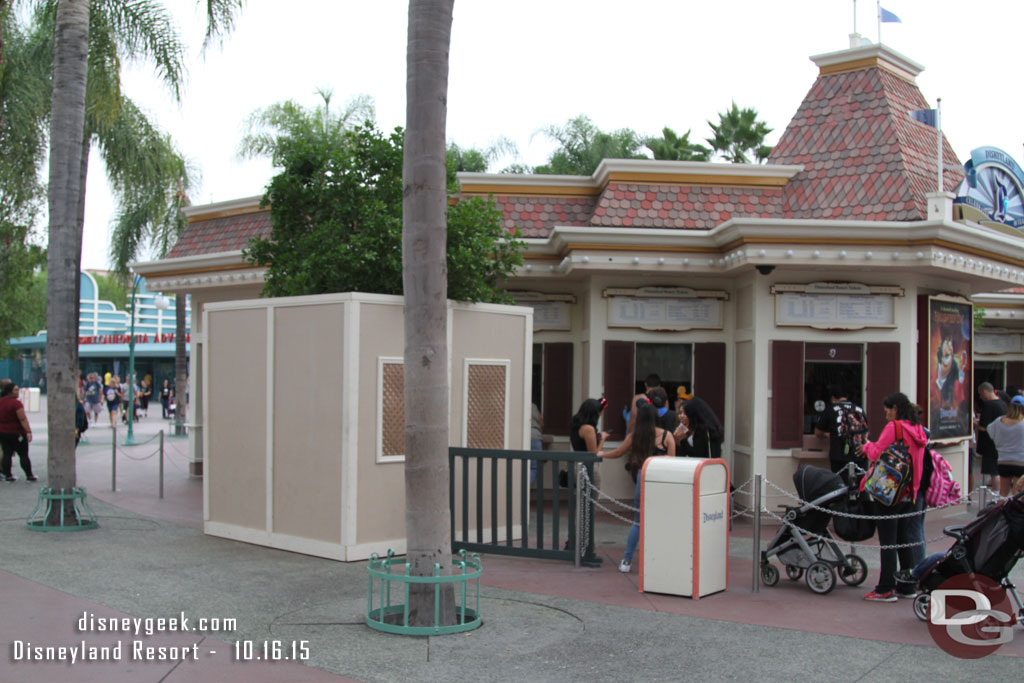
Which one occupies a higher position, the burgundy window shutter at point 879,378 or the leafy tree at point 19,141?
the leafy tree at point 19,141

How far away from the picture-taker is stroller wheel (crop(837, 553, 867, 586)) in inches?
327

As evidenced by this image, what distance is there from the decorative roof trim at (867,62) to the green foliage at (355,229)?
635 cm

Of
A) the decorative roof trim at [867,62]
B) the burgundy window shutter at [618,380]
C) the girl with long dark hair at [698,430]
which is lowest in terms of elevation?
the girl with long dark hair at [698,430]

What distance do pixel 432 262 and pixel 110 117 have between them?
27.4ft

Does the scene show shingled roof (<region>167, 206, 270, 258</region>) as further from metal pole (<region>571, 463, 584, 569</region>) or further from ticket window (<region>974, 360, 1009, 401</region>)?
ticket window (<region>974, 360, 1009, 401</region>)

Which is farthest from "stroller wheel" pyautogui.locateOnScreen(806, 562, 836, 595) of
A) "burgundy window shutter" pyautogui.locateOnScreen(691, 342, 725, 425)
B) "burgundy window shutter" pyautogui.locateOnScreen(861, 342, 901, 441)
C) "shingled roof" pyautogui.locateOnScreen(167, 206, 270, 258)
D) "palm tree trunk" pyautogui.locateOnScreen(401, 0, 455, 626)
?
"shingled roof" pyautogui.locateOnScreen(167, 206, 270, 258)

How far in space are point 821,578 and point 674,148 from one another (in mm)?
28280

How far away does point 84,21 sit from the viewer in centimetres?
1099

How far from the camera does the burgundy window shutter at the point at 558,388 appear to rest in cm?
1365

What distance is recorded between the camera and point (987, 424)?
13852mm

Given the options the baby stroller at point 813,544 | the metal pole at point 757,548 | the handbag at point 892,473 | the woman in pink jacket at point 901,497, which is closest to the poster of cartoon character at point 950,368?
the baby stroller at point 813,544

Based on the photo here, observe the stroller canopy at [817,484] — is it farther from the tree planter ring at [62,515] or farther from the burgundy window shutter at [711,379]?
the tree planter ring at [62,515]

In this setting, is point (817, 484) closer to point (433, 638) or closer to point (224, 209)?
point (433, 638)

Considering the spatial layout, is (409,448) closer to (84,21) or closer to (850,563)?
(850,563)
